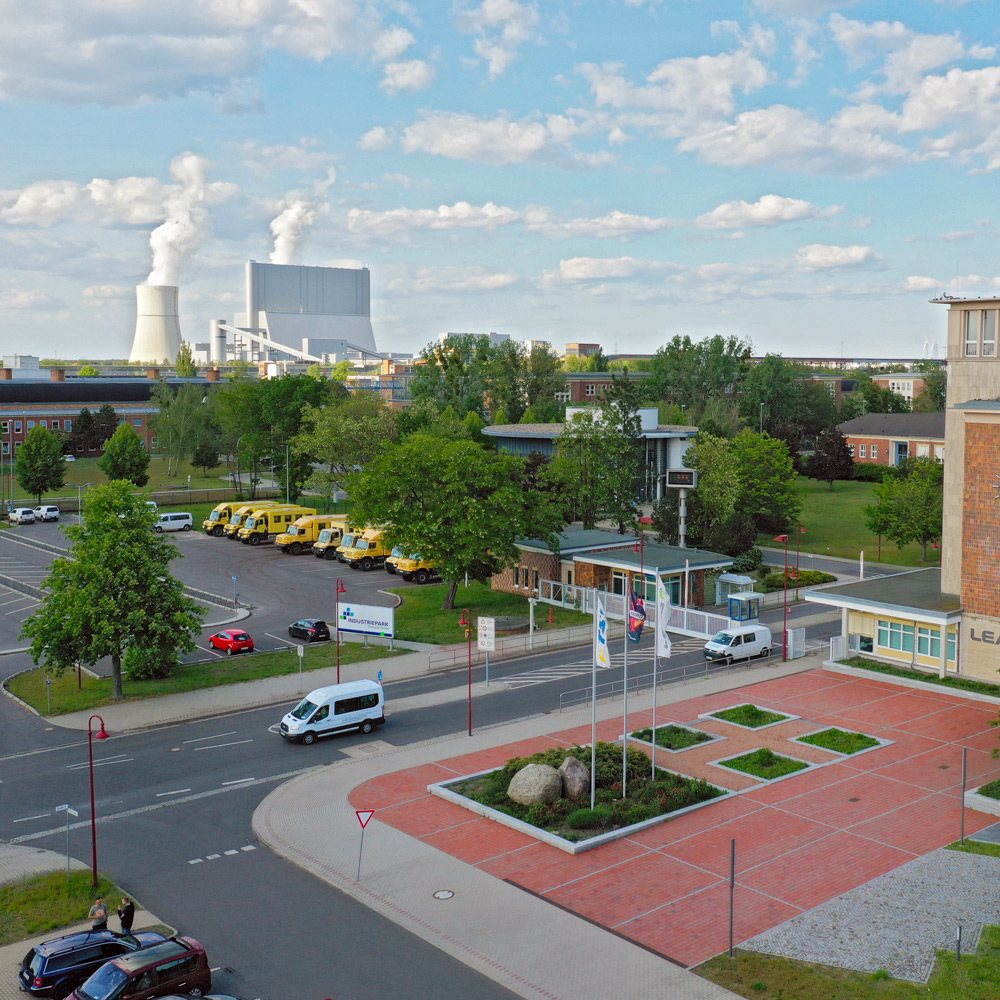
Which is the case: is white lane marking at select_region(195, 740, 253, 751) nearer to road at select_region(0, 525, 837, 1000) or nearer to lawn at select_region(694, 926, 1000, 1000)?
road at select_region(0, 525, 837, 1000)

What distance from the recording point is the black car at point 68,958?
18.2 metres

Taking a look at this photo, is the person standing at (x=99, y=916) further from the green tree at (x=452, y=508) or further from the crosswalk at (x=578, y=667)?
the green tree at (x=452, y=508)

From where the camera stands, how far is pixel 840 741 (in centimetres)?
3209

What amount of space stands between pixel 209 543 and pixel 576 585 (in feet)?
106

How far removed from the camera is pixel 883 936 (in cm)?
2030

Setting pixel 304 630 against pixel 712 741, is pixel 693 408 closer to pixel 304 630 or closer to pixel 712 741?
pixel 304 630

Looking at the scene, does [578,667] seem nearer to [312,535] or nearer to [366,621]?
[366,621]

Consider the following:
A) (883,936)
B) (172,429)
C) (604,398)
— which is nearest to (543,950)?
(883,936)

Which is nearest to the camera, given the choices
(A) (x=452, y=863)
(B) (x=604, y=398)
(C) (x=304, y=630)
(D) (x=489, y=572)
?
(A) (x=452, y=863)

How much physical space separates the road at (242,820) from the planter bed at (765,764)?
7553 millimetres

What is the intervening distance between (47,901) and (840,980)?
15996 millimetres

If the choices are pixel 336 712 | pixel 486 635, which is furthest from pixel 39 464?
pixel 336 712

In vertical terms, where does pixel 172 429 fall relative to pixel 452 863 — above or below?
above

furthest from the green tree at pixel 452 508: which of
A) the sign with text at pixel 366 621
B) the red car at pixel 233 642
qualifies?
the red car at pixel 233 642
